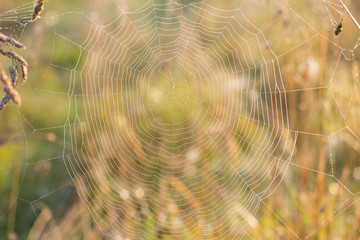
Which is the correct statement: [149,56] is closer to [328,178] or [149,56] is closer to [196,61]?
[196,61]

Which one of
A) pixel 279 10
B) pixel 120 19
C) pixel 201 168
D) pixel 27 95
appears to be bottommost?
pixel 201 168

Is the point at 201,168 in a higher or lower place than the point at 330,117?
lower

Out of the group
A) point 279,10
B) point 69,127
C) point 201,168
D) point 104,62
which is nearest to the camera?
point 279,10

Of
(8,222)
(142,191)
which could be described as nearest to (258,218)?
(142,191)

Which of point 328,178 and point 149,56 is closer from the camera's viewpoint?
point 328,178

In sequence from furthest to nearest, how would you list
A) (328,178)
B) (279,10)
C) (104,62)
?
(104,62), (328,178), (279,10)

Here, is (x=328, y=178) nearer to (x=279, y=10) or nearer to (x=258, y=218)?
(x=258, y=218)
